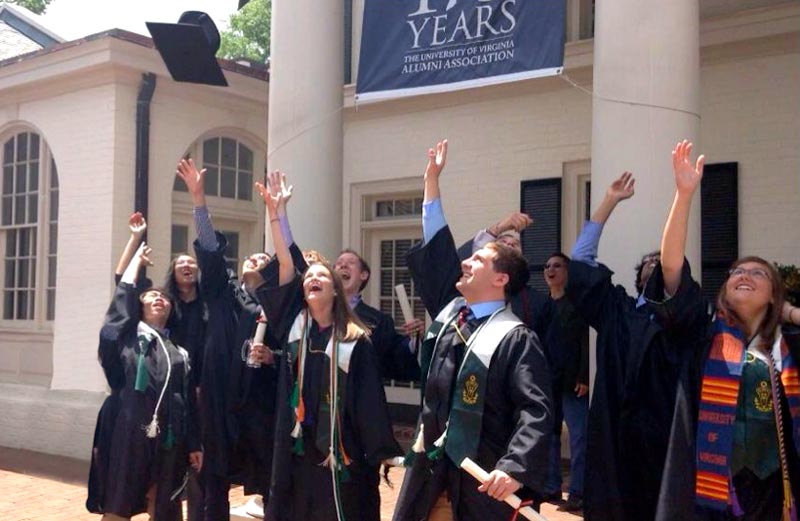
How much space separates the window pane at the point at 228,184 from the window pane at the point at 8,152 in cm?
246

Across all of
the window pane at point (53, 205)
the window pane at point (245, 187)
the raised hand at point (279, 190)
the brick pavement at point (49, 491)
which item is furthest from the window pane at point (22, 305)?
the raised hand at point (279, 190)

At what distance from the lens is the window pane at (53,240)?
1078 centimetres

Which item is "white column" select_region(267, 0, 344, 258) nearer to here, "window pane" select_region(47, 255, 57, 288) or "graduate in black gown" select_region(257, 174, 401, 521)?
"graduate in black gown" select_region(257, 174, 401, 521)

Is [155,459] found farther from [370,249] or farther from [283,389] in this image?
[370,249]

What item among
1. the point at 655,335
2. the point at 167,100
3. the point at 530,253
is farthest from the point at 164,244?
the point at 655,335

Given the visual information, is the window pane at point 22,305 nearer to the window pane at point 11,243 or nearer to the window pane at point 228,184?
the window pane at point 11,243

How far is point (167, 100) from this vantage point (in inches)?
411

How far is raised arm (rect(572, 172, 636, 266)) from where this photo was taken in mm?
4555

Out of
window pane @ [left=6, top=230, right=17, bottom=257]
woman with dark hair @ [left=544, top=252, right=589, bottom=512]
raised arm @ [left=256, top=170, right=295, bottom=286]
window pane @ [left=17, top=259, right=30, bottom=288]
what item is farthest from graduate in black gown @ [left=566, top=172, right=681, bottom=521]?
window pane @ [left=6, top=230, right=17, bottom=257]

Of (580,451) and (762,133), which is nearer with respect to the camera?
(580,451)

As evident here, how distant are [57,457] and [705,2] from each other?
777 cm

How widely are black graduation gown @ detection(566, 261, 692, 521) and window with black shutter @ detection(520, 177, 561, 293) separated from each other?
479 cm

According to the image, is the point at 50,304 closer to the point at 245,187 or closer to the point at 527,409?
the point at 245,187

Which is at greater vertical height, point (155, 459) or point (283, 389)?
point (283, 389)
